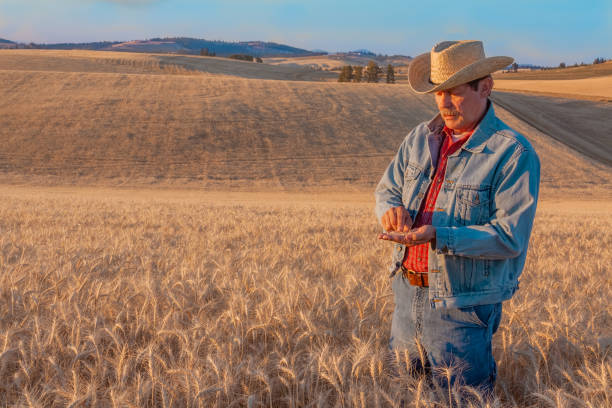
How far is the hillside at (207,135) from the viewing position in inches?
1177

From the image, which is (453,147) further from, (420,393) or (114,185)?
(114,185)

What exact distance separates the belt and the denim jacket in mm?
151

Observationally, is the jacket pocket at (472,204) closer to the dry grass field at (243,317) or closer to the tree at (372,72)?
the dry grass field at (243,317)

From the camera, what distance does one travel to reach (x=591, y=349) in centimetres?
283

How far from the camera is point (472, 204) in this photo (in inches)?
96.8

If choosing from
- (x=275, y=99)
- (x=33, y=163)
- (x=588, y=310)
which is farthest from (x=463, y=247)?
(x=275, y=99)

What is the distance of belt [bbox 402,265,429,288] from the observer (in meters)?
2.62

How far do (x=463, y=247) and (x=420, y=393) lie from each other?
0.68 meters

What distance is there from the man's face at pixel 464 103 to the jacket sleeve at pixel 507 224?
11.8 inches

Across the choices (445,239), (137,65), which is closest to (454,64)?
(445,239)

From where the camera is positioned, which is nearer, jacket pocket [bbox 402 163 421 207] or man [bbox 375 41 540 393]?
man [bbox 375 41 540 393]

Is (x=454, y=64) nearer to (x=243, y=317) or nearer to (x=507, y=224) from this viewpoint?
(x=507, y=224)

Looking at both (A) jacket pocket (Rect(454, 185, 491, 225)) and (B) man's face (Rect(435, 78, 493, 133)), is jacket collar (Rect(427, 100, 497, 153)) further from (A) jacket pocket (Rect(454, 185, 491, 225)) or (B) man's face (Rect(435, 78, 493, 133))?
(A) jacket pocket (Rect(454, 185, 491, 225))

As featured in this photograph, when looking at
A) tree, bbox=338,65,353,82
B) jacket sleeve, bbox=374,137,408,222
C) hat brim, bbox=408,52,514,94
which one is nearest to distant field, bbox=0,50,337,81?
tree, bbox=338,65,353,82
